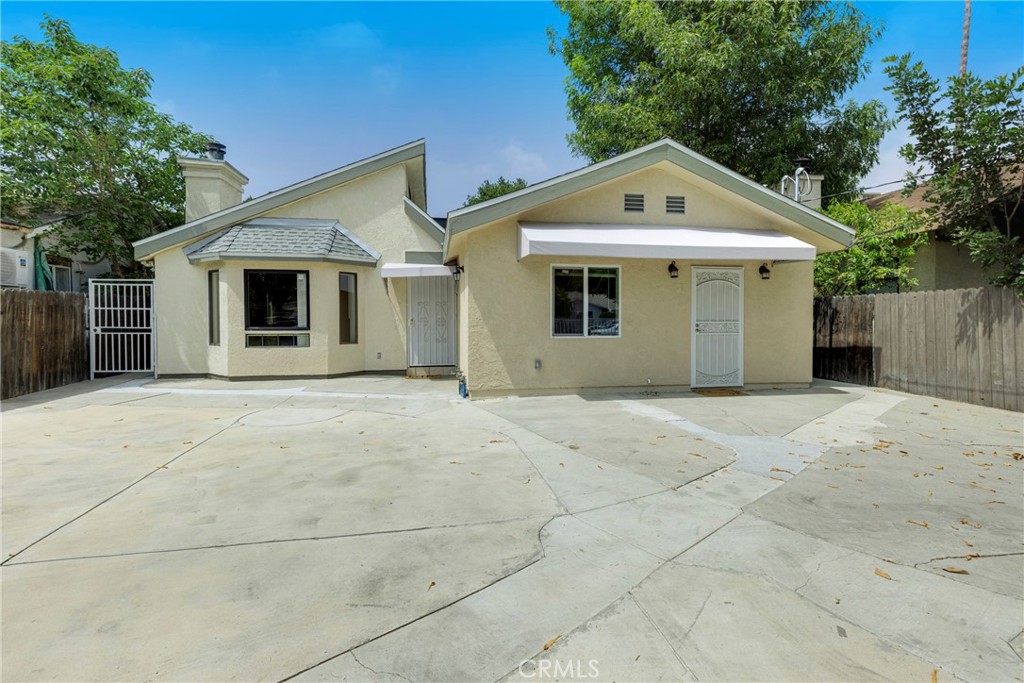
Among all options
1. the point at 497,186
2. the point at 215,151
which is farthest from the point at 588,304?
the point at 497,186

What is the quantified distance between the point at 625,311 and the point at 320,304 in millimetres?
7514

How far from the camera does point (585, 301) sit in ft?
32.1

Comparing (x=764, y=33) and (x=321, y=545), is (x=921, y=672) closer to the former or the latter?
(x=321, y=545)

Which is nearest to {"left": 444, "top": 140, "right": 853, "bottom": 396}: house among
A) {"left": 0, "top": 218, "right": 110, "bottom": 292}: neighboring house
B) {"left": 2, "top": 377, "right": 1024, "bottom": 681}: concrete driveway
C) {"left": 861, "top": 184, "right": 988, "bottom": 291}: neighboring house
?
{"left": 2, "top": 377, "right": 1024, "bottom": 681}: concrete driveway

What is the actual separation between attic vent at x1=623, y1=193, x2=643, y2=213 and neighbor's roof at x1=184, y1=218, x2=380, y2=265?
6.83 m

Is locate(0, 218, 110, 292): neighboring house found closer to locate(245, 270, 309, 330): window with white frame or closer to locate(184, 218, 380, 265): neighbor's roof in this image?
locate(184, 218, 380, 265): neighbor's roof

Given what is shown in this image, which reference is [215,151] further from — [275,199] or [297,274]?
[297,274]

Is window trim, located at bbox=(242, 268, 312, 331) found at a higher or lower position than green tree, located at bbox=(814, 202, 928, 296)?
lower

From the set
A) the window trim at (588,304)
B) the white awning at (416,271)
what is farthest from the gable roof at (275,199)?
the window trim at (588,304)

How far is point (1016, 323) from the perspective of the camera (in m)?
8.07

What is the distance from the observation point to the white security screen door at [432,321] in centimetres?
1292

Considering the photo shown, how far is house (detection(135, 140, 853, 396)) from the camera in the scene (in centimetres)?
934

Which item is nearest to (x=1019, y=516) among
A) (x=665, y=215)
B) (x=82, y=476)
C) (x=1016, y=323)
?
(x=1016, y=323)

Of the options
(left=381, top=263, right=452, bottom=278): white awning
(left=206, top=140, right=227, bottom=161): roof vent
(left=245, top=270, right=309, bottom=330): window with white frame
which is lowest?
(left=245, top=270, right=309, bottom=330): window with white frame
